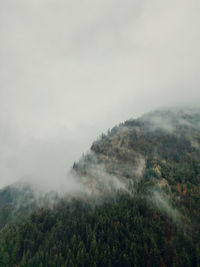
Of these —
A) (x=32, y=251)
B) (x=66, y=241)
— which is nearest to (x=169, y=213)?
(x=66, y=241)

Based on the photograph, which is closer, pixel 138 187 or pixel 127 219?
A: pixel 127 219

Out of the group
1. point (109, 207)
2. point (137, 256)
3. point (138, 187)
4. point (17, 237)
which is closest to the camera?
point (137, 256)

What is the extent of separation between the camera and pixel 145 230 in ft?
413

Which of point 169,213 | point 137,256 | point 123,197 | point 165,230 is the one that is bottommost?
point 137,256

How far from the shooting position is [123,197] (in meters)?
177

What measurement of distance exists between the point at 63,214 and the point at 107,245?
70658 millimetres

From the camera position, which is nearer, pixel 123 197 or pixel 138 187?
pixel 123 197

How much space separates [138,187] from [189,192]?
166ft

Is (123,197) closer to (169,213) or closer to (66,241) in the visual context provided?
(169,213)

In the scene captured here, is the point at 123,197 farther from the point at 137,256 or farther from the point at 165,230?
the point at 137,256

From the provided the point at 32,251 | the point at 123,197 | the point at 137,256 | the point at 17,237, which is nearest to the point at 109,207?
the point at 123,197

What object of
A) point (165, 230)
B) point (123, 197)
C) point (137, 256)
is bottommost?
point (137, 256)

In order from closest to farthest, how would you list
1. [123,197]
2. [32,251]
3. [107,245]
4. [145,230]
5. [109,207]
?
1. [107,245]
2. [145,230]
3. [32,251]
4. [109,207]
5. [123,197]

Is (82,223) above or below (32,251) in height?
above
